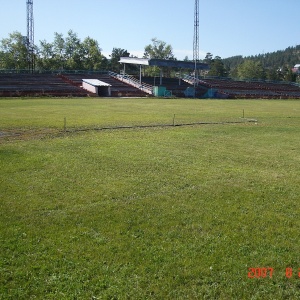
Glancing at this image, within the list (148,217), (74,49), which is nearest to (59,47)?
(74,49)

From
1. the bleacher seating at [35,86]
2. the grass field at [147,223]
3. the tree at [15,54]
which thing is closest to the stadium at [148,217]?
the grass field at [147,223]

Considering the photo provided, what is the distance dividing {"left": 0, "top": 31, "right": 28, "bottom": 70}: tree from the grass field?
92.7m

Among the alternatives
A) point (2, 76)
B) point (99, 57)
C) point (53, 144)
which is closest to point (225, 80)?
point (99, 57)

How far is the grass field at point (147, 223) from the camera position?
5.18m

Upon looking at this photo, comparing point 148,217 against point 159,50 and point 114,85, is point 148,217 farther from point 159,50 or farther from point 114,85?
point 159,50

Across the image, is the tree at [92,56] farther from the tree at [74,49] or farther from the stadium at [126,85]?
the stadium at [126,85]

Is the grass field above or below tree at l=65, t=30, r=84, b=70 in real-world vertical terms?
below

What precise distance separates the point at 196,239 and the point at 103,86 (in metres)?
61.5

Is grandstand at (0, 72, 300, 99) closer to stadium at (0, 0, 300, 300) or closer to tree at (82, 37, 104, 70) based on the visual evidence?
tree at (82, 37, 104, 70)

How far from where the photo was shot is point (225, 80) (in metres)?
96.9

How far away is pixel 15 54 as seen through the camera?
323ft
